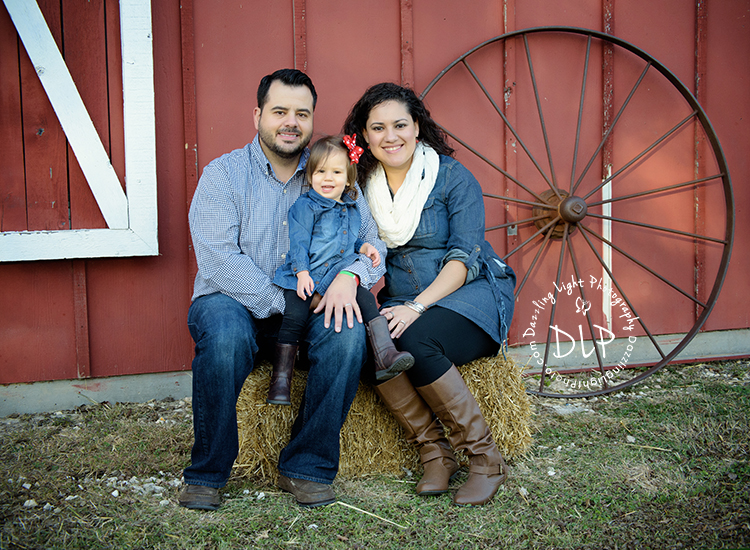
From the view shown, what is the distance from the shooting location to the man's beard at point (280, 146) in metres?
2.25

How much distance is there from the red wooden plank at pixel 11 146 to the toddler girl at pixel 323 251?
160 centimetres

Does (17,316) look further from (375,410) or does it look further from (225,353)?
(375,410)

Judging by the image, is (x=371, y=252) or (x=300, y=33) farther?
(x=300, y=33)

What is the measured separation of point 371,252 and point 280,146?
0.59 m

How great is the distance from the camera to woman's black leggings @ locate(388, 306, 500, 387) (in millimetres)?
1987

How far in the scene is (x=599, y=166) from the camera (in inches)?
138

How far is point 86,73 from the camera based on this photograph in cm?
279

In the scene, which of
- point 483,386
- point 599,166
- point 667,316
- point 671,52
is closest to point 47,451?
point 483,386

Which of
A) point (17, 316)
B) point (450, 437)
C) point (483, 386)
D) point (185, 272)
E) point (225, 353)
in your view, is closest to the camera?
point (225, 353)

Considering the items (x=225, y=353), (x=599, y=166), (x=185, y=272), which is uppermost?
(x=599, y=166)

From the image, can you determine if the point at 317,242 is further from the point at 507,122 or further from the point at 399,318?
the point at 507,122

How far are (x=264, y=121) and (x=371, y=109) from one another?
1.58 ft

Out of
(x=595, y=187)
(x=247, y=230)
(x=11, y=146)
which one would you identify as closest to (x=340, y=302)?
(x=247, y=230)

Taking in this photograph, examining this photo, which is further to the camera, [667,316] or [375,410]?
[667,316]
